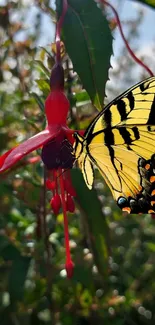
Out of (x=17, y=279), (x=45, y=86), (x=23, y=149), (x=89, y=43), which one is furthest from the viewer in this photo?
(x=17, y=279)

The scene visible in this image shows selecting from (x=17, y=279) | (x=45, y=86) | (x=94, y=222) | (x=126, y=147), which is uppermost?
(x=45, y=86)

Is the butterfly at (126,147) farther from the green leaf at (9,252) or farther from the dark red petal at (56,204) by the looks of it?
the green leaf at (9,252)

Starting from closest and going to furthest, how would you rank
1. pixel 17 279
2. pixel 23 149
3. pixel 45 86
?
pixel 23 149 → pixel 45 86 → pixel 17 279

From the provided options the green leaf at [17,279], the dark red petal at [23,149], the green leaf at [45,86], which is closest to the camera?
the dark red petal at [23,149]

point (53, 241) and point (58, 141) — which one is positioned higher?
point (58, 141)


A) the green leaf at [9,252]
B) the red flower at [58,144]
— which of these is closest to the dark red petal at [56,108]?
the red flower at [58,144]

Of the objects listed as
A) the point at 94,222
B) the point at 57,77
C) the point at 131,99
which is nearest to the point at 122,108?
the point at 131,99

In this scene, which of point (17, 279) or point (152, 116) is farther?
point (17, 279)

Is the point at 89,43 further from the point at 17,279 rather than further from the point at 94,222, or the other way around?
the point at 17,279
